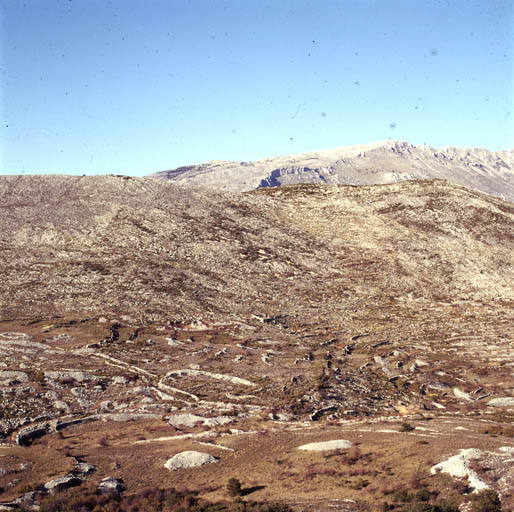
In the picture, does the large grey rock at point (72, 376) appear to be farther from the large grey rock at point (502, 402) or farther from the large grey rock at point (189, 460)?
the large grey rock at point (502, 402)

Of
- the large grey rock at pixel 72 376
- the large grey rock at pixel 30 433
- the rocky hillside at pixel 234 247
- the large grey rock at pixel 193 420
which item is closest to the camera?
the large grey rock at pixel 30 433

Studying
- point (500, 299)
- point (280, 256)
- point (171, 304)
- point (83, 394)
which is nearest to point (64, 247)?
point (171, 304)

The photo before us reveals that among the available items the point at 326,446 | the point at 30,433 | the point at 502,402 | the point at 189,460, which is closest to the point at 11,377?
the point at 30,433

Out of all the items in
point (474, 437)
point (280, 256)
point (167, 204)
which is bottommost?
point (474, 437)

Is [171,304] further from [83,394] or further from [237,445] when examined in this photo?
[237,445]

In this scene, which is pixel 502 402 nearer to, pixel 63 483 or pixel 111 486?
pixel 111 486

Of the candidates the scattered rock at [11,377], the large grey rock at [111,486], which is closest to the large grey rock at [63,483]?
the large grey rock at [111,486]
